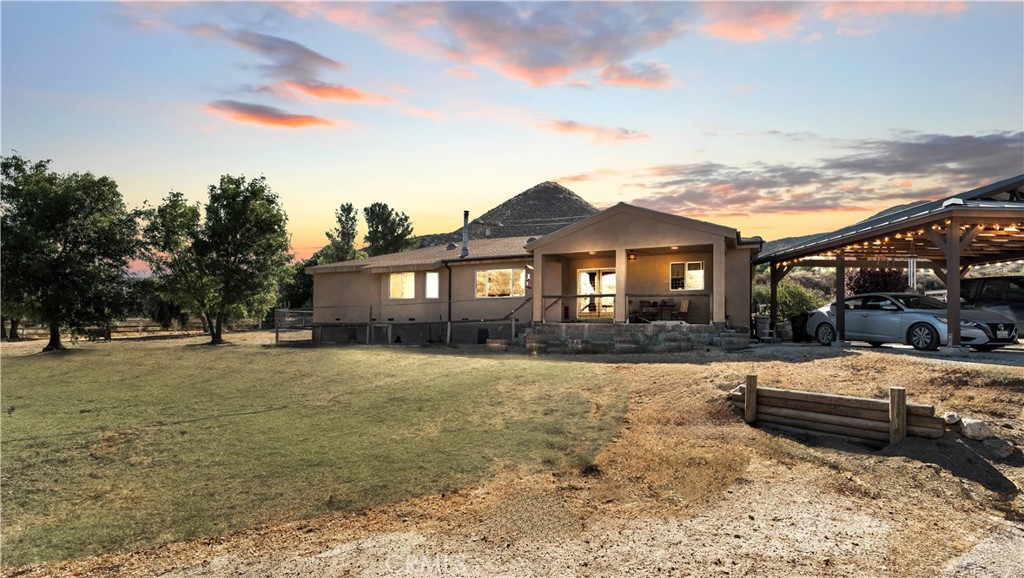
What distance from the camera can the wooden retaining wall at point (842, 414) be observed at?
798cm

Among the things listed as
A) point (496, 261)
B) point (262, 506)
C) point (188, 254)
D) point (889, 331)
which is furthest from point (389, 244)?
point (262, 506)

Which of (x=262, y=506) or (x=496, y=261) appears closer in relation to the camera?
(x=262, y=506)

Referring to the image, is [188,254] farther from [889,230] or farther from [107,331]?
[889,230]

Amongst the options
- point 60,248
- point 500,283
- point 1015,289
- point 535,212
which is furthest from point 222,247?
point 535,212

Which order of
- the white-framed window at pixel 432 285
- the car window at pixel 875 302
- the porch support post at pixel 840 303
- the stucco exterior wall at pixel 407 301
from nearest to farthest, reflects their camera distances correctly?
the car window at pixel 875 302 < the porch support post at pixel 840 303 < the stucco exterior wall at pixel 407 301 < the white-framed window at pixel 432 285

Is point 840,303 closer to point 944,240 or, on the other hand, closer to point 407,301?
point 944,240

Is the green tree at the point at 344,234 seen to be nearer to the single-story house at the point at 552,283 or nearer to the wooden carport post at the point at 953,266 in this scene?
the single-story house at the point at 552,283

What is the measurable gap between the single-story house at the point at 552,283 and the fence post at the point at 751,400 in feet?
29.5

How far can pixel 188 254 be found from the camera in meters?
29.2

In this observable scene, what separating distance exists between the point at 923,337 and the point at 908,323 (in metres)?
0.48

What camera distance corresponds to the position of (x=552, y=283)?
22.8 metres

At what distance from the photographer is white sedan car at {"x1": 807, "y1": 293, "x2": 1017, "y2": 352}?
13.8m

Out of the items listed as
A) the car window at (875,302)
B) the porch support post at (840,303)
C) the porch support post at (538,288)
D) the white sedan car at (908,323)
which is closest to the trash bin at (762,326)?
the white sedan car at (908,323)

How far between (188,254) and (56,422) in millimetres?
21015
